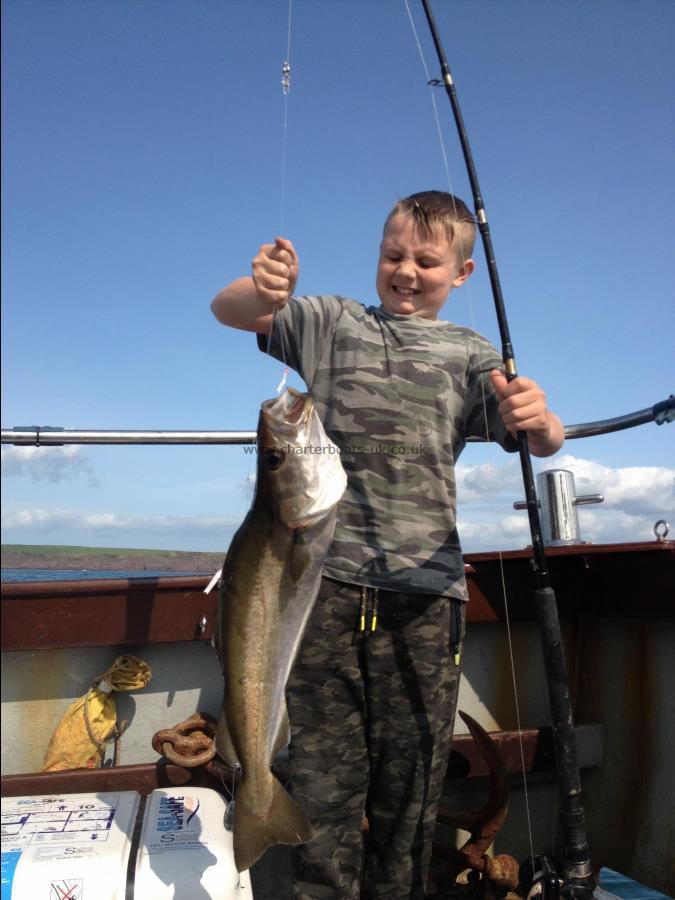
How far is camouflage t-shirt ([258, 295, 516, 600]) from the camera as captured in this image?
255cm

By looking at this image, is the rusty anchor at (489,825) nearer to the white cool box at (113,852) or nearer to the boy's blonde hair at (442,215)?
the white cool box at (113,852)

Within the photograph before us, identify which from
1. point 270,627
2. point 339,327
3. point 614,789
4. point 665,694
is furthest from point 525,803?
point 339,327

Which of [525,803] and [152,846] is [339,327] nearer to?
[152,846]

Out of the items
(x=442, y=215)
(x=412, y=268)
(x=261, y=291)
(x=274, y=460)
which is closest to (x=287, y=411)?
(x=274, y=460)

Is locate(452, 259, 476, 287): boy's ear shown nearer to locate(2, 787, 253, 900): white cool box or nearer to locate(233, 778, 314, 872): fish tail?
locate(233, 778, 314, 872): fish tail

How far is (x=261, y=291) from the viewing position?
2.30 metres

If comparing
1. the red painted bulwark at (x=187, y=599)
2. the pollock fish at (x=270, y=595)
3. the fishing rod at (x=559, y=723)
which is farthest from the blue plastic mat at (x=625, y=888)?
the pollock fish at (x=270, y=595)

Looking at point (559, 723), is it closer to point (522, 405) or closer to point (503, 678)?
point (522, 405)

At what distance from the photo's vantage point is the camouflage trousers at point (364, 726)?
8.25 feet

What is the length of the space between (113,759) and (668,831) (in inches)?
114

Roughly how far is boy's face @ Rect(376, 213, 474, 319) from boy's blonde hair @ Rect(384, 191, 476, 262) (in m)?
0.03

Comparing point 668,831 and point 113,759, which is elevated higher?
point 113,759

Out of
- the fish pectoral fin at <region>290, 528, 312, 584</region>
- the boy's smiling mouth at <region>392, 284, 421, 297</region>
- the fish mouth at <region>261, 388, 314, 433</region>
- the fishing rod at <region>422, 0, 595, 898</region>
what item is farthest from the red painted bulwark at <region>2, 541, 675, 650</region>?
the boy's smiling mouth at <region>392, 284, 421, 297</region>

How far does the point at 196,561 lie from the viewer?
12.2 feet
